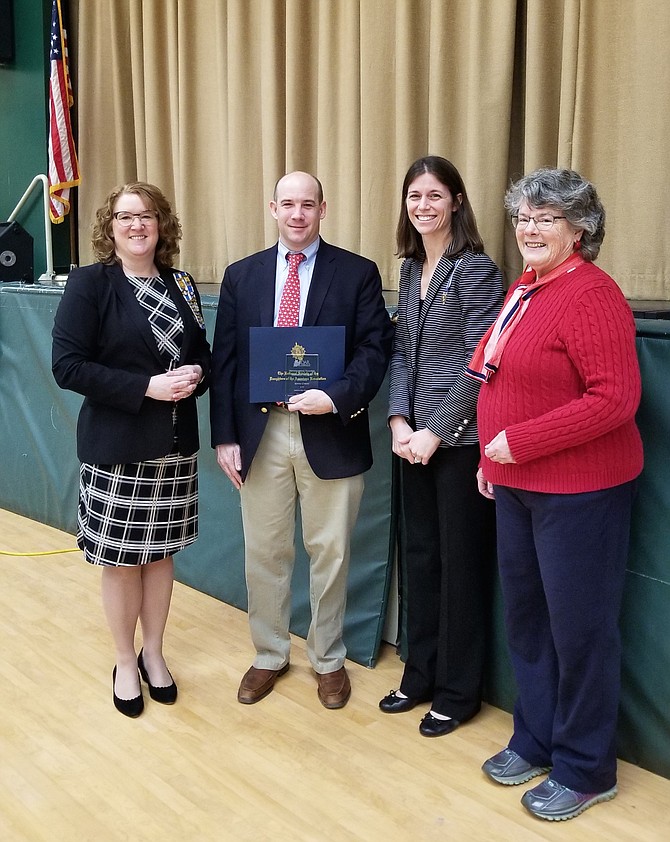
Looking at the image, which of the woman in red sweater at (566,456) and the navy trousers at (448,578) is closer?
the woman in red sweater at (566,456)

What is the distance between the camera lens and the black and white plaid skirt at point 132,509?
2.41 meters

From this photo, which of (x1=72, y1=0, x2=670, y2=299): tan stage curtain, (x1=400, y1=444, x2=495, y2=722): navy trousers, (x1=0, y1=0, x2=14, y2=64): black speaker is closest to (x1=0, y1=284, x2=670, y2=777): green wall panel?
(x1=400, y1=444, x2=495, y2=722): navy trousers

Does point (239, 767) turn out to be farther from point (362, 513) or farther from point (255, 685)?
point (362, 513)

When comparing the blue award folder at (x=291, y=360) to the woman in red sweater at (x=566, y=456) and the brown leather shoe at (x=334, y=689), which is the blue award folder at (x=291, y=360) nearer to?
the woman in red sweater at (x=566, y=456)

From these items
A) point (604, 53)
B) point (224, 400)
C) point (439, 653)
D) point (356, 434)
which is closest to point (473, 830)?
point (439, 653)

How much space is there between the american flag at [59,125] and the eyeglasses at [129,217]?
334 centimetres

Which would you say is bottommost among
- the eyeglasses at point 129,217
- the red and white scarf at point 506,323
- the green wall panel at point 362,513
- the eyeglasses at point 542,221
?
the green wall panel at point 362,513

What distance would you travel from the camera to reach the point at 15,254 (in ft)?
16.9

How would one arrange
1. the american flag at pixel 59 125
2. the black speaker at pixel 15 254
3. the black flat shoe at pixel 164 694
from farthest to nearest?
1. the american flag at pixel 59 125
2. the black speaker at pixel 15 254
3. the black flat shoe at pixel 164 694

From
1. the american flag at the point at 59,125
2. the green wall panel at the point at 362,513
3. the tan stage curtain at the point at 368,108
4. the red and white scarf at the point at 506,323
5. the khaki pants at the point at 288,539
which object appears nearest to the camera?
the red and white scarf at the point at 506,323

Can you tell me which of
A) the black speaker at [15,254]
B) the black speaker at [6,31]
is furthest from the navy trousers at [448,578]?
the black speaker at [6,31]

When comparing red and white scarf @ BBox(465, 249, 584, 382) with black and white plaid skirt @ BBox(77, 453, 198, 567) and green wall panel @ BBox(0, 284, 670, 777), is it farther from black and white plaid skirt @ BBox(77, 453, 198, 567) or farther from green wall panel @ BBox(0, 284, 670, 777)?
black and white plaid skirt @ BBox(77, 453, 198, 567)

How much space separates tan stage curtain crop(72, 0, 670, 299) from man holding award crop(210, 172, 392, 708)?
108cm

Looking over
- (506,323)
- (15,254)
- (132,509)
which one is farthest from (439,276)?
(15,254)
